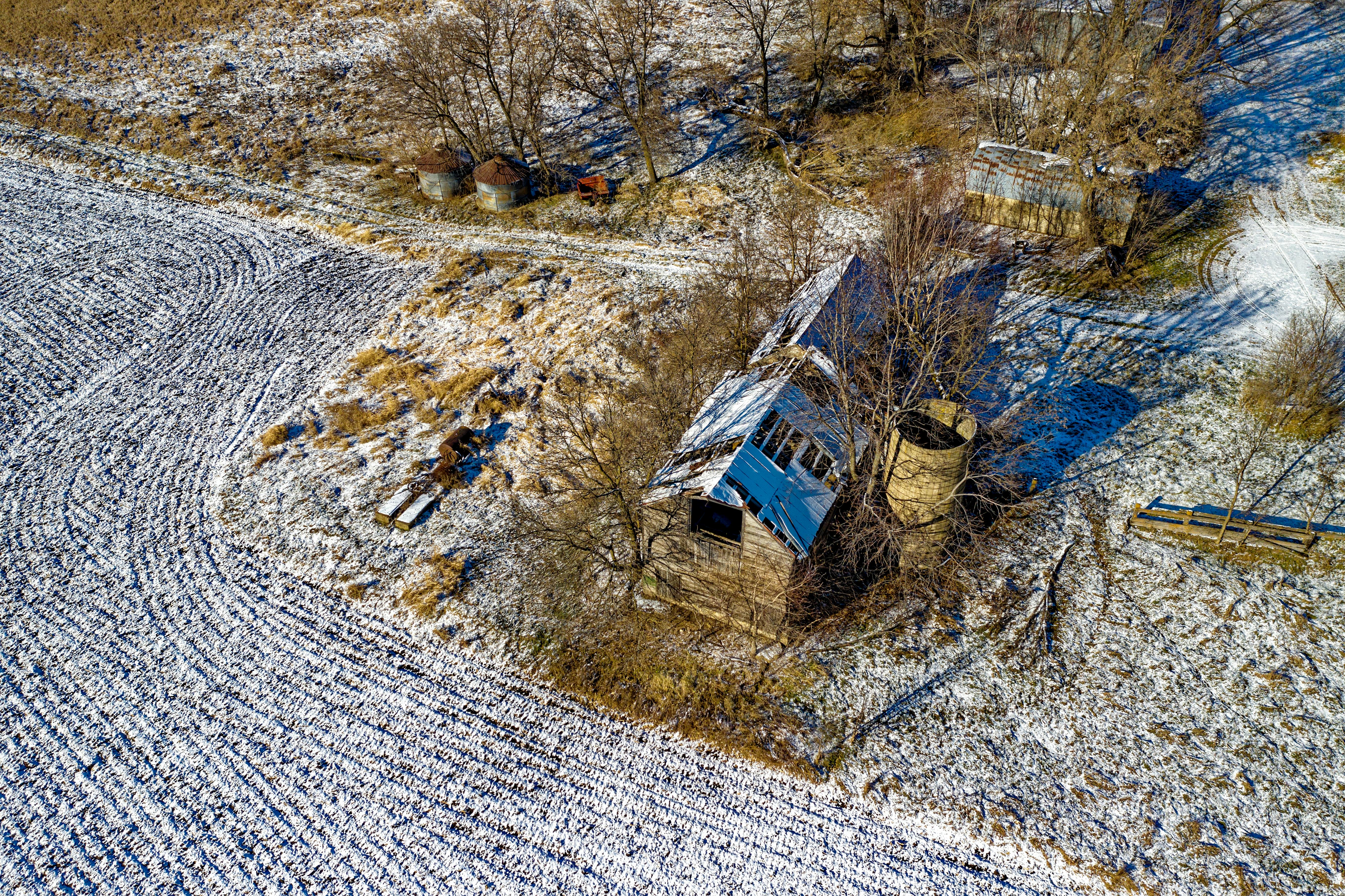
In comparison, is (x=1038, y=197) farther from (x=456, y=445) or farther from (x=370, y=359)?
(x=370, y=359)

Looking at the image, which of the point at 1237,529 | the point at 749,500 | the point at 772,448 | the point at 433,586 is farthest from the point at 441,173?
the point at 1237,529

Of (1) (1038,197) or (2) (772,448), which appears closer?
(2) (772,448)

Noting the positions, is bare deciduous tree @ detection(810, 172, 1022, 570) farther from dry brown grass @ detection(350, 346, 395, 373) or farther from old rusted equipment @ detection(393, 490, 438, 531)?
dry brown grass @ detection(350, 346, 395, 373)

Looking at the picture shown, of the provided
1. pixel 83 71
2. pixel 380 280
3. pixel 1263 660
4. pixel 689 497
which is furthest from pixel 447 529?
pixel 83 71

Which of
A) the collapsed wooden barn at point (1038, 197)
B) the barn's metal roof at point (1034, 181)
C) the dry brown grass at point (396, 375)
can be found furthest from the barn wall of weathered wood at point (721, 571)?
the barn's metal roof at point (1034, 181)

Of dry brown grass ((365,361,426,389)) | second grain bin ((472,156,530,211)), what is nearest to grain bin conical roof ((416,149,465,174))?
second grain bin ((472,156,530,211))

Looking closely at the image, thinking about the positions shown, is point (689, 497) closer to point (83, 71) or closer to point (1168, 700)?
point (1168, 700)
